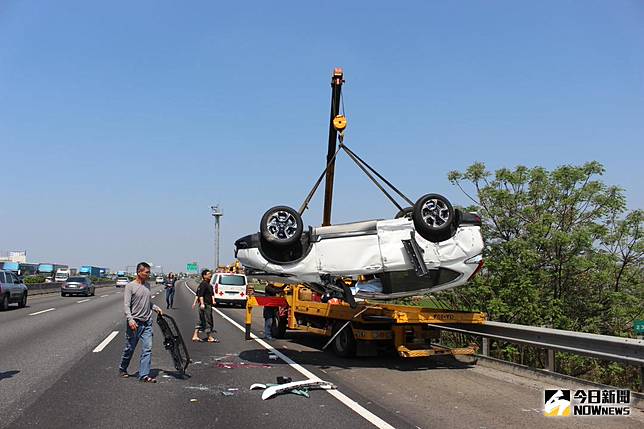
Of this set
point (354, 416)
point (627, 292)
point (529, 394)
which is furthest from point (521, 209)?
point (354, 416)

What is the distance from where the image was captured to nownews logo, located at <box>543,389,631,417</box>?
6633 millimetres

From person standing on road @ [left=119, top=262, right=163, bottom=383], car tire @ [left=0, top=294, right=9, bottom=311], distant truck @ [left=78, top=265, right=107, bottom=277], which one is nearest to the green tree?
person standing on road @ [left=119, top=262, right=163, bottom=383]

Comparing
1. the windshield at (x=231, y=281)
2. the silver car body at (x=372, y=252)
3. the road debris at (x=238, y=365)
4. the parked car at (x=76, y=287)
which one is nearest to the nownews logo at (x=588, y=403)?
the silver car body at (x=372, y=252)

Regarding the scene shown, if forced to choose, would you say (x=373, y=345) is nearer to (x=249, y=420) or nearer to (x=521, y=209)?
(x=249, y=420)

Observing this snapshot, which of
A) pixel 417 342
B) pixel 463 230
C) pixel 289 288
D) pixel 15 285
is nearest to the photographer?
pixel 463 230

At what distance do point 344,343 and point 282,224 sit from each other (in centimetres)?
327

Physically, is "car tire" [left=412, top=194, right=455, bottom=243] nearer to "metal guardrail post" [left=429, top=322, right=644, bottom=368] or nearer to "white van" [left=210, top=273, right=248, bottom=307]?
"metal guardrail post" [left=429, top=322, right=644, bottom=368]

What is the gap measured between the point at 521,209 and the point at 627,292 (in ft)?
15.2

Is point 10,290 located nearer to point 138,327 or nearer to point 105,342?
point 105,342

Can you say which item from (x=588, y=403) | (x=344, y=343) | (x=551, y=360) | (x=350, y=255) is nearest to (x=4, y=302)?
(x=344, y=343)

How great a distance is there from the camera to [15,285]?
23859 millimetres

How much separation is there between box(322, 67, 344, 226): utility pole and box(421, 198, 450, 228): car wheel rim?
128 inches

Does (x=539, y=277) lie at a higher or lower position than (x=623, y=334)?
higher

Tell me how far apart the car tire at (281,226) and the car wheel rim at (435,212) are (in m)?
2.01
